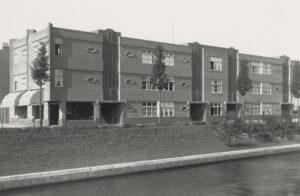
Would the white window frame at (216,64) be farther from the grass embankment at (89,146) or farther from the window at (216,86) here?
the grass embankment at (89,146)

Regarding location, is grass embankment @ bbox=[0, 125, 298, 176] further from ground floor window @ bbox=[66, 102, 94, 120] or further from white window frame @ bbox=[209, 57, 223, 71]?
white window frame @ bbox=[209, 57, 223, 71]

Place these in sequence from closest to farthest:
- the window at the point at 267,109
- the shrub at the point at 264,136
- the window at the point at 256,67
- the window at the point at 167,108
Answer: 1. the shrub at the point at 264,136
2. the window at the point at 167,108
3. the window at the point at 256,67
4. the window at the point at 267,109

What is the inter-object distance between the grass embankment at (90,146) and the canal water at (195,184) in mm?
3515

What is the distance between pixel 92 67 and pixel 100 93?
2.92 meters

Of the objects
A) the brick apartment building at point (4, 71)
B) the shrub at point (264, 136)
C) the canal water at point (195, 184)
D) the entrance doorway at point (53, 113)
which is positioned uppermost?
the brick apartment building at point (4, 71)

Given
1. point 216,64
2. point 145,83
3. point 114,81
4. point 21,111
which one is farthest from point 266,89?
point 21,111

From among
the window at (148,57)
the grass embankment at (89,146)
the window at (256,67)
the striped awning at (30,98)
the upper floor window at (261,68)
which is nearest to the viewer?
the grass embankment at (89,146)

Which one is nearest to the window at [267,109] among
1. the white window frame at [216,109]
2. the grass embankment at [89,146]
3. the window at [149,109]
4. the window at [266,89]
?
the window at [266,89]

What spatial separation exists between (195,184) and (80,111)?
22.7 metres

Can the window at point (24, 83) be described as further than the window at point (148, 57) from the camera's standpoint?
No

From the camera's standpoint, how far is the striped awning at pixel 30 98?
38.0m

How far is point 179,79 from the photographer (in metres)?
47.9

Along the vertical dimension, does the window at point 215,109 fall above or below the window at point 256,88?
below

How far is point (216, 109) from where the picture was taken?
51.9 m
